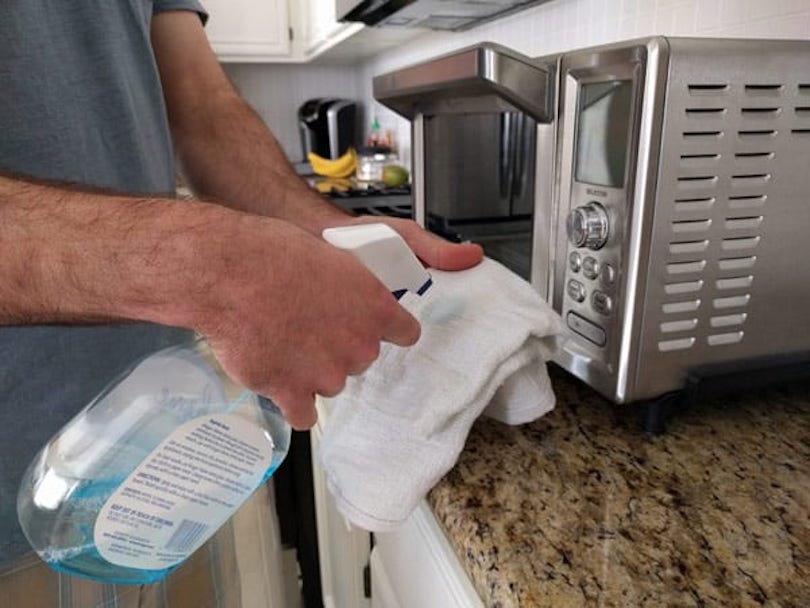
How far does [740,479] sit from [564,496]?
14 cm

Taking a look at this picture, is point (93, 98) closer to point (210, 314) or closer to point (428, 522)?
point (210, 314)

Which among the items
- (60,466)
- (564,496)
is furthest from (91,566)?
(564,496)

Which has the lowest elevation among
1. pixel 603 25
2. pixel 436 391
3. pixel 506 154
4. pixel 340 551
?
pixel 340 551

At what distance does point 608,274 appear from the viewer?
49 cm

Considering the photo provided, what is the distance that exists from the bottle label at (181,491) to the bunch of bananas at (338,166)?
1936mm

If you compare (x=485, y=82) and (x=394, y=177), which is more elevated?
(x=485, y=82)

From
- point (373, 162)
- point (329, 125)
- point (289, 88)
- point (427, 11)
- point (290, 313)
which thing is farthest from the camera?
point (289, 88)

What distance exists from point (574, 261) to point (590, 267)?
24 millimetres

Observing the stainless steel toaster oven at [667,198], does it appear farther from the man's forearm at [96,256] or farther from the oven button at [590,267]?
the man's forearm at [96,256]

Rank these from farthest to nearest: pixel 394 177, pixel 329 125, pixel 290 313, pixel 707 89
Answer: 1. pixel 329 125
2. pixel 394 177
3. pixel 707 89
4. pixel 290 313

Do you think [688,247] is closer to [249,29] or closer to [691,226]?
[691,226]

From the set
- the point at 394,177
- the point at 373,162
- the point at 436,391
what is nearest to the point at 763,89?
the point at 436,391

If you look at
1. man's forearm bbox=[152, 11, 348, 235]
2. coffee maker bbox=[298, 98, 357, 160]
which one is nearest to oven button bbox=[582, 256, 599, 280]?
man's forearm bbox=[152, 11, 348, 235]

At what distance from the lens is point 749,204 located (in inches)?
19.2
